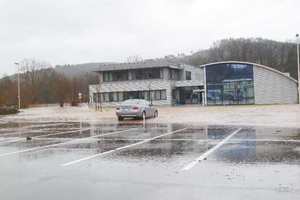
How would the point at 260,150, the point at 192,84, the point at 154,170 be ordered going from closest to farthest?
the point at 154,170
the point at 260,150
the point at 192,84

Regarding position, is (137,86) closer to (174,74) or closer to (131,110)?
(174,74)

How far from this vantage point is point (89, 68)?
112 m

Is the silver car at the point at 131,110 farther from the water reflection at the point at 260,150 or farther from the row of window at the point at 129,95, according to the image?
the row of window at the point at 129,95

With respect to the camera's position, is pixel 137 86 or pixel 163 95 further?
pixel 137 86

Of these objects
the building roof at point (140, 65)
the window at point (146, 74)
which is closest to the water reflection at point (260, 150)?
the building roof at point (140, 65)

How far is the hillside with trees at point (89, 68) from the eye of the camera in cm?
9712

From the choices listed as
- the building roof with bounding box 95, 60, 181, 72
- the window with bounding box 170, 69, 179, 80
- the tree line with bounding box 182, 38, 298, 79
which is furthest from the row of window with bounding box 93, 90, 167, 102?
the tree line with bounding box 182, 38, 298, 79

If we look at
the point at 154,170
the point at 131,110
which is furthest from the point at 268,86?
the point at 154,170

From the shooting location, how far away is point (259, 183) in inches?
326

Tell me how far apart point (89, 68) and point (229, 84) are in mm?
51247

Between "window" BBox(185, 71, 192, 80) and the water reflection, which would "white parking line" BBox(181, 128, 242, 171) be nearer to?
the water reflection

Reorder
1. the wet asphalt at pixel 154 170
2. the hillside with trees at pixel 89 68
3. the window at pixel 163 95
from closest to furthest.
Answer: the wet asphalt at pixel 154 170 → the window at pixel 163 95 → the hillside with trees at pixel 89 68

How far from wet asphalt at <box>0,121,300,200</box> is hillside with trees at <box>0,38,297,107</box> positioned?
257ft

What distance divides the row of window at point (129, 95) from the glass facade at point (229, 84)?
27.9ft
